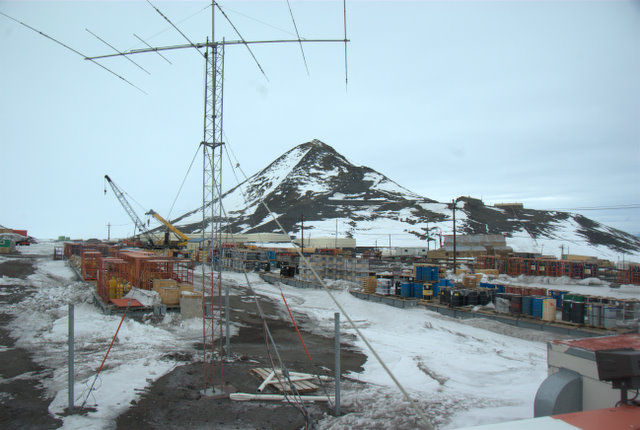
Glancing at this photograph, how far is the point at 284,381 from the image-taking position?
9430 millimetres

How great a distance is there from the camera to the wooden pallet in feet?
29.8

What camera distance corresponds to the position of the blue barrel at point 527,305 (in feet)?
61.8

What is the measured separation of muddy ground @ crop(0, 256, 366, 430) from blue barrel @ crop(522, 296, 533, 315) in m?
10.1

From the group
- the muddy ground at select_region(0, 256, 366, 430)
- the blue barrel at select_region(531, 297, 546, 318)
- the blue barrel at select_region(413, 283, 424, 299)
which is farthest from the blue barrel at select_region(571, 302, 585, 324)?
the muddy ground at select_region(0, 256, 366, 430)

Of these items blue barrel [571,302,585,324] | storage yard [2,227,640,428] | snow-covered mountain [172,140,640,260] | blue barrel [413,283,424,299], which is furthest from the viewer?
snow-covered mountain [172,140,640,260]

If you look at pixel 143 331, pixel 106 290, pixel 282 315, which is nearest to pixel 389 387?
pixel 143 331

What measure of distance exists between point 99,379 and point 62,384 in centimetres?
77

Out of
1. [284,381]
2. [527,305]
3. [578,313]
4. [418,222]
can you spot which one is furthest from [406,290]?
[418,222]

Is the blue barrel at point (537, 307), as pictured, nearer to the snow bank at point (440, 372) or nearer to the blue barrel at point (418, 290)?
the snow bank at point (440, 372)

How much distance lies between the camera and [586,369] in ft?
17.5

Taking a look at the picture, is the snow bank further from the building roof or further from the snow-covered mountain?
the snow-covered mountain

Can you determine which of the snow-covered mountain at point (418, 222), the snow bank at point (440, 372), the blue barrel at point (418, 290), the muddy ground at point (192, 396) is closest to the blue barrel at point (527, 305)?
the snow bank at point (440, 372)

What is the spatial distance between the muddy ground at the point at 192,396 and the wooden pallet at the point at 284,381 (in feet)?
0.66

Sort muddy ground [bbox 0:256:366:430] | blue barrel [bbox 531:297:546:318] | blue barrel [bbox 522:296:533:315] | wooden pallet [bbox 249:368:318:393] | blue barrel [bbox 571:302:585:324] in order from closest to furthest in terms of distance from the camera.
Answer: muddy ground [bbox 0:256:366:430], wooden pallet [bbox 249:368:318:393], blue barrel [bbox 571:302:585:324], blue barrel [bbox 531:297:546:318], blue barrel [bbox 522:296:533:315]
